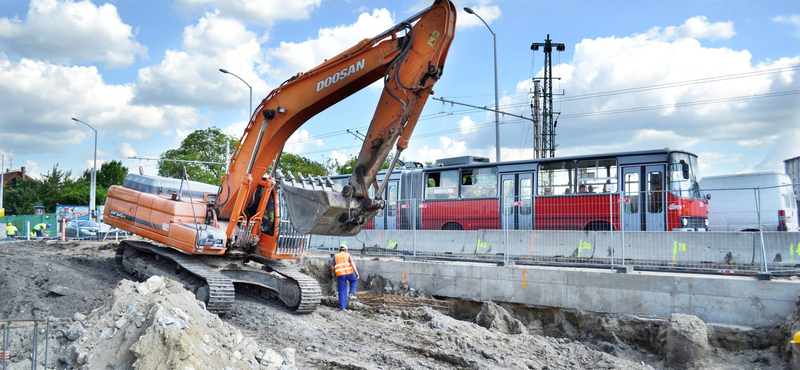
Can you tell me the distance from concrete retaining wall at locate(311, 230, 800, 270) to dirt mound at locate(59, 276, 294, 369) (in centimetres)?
750

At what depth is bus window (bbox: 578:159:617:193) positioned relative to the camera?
1644cm

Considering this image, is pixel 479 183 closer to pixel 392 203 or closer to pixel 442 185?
pixel 442 185

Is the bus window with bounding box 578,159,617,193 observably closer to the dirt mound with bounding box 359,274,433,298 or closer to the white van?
the white van

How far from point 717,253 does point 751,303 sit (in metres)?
1.68

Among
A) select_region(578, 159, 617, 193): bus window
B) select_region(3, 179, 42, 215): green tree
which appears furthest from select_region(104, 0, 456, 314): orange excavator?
select_region(3, 179, 42, 215): green tree

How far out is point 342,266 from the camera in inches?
457

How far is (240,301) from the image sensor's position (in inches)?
424

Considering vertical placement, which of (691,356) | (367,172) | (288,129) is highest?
(288,129)

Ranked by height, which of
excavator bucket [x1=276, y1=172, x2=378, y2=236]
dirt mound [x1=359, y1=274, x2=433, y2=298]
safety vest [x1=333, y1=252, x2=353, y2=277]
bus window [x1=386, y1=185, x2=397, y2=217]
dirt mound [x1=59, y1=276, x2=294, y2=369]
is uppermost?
bus window [x1=386, y1=185, x2=397, y2=217]

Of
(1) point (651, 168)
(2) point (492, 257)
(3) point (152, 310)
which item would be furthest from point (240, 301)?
(1) point (651, 168)

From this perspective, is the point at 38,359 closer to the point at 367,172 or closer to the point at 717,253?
the point at 367,172

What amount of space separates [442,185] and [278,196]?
9542mm

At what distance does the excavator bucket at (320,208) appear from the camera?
737 centimetres

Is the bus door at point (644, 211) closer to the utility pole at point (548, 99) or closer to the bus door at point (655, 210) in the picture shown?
the bus door at point (655, 210)
